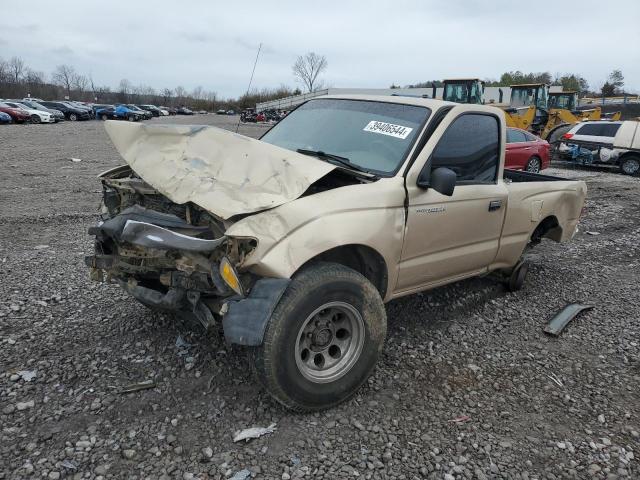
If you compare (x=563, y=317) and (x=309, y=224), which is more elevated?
(x=309, y=224)

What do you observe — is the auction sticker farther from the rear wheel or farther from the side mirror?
the rear wheel

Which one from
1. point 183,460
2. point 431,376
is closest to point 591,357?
point 431,376

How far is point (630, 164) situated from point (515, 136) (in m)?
5.37

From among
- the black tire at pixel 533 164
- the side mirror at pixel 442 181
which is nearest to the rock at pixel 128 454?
the side mirror at pixel 442 181

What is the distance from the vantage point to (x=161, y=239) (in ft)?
8.95

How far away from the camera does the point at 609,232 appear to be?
27.4 ft

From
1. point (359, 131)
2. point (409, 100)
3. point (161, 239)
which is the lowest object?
point (161, 239)

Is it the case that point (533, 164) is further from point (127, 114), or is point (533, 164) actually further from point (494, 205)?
point (127, 114)

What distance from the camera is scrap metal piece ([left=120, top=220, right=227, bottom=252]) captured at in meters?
2.70

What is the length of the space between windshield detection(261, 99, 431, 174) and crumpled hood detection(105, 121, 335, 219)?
566 mm

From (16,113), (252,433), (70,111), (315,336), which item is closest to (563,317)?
(315,336)

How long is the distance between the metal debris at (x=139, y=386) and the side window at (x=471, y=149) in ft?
8.18

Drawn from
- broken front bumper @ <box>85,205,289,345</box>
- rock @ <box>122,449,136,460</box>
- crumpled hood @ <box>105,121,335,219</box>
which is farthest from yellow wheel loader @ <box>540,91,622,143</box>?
rock @ <box>122,449,136,460</box>

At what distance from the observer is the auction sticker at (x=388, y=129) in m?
3.70
